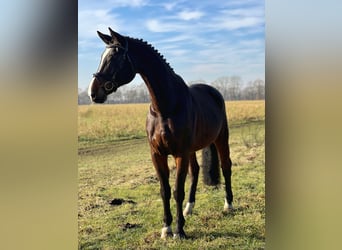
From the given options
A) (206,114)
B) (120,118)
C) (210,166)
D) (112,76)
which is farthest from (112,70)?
(210,166)

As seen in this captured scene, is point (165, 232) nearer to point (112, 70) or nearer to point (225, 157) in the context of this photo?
point (225, 157)

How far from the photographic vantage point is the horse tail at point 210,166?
2.46 meters

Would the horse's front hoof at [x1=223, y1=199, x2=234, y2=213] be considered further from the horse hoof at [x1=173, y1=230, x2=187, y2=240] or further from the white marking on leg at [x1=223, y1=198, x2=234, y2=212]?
the horse hoof at [x1=173, y1=230, x2=187, y2=240]

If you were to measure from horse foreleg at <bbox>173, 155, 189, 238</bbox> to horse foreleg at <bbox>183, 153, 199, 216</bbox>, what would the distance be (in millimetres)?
69

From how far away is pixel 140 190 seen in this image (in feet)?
7.84

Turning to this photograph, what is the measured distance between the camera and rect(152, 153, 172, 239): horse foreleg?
2.31 m

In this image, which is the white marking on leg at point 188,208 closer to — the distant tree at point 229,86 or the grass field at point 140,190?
the grass field at point 140,190

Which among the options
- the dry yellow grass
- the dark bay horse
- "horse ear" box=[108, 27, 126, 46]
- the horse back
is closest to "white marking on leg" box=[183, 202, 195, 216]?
the dark bay horse
